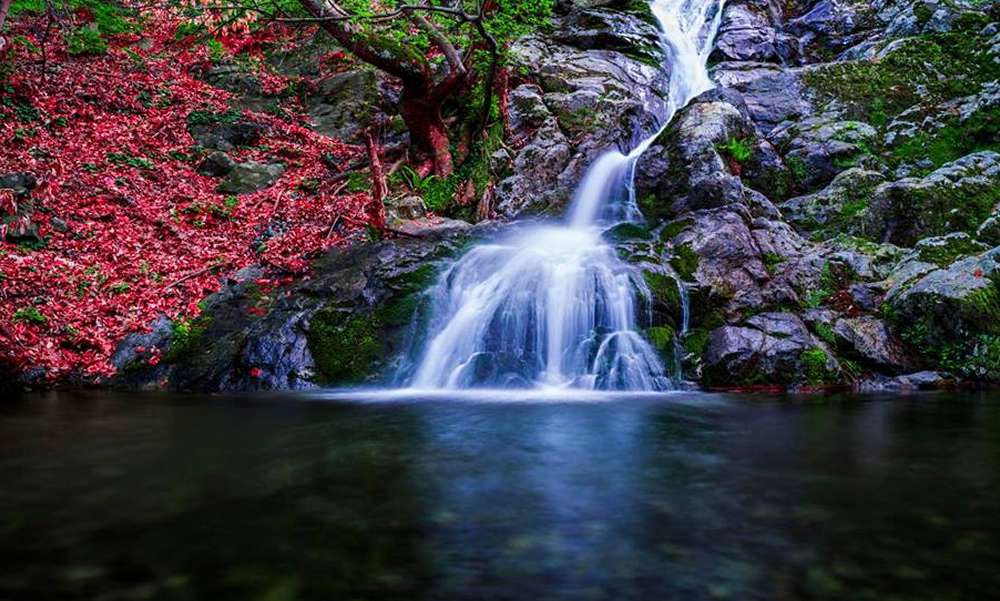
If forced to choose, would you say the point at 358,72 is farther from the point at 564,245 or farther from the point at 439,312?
the point at 439,312

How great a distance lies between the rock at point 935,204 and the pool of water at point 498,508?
5513mm

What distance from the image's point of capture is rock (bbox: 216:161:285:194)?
12.0 metres

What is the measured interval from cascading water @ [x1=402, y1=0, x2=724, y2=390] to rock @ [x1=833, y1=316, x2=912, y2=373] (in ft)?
8.32

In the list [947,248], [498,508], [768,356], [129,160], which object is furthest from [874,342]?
[129,160]

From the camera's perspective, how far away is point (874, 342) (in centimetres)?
743

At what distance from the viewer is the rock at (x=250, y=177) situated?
12.0 meters

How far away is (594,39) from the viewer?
1859 cm

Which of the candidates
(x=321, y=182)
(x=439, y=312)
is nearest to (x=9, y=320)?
(x=439, y=312)

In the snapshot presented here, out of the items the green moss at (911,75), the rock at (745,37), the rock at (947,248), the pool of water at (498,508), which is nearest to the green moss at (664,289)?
the pool of water at (498,508)

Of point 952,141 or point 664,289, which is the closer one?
point 664,289

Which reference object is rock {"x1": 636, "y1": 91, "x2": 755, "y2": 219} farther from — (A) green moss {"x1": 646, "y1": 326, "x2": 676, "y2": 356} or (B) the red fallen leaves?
(B) the red fallen leaves

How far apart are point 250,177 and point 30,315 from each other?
6002 millimetres

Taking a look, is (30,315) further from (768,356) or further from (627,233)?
(768,356)

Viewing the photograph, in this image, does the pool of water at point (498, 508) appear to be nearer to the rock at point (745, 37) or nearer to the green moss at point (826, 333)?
the green moss at point (826, 333)
